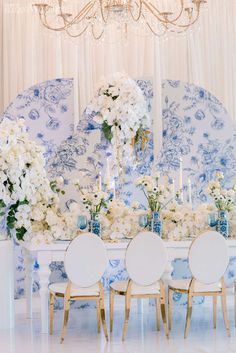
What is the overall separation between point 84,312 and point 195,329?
1.34 meters

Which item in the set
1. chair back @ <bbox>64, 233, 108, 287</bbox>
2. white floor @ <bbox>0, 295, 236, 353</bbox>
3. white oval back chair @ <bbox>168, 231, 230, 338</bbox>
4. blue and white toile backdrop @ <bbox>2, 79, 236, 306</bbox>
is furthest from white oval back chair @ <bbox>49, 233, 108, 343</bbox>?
blue and white toile backdrop @ <bbox>2, 79, 236, 306</bbox>

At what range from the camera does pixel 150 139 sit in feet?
27.0

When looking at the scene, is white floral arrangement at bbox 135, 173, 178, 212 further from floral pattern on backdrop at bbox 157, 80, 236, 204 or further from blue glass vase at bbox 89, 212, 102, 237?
floral pattern on backdrop at bbox 157, 80, 236, 204

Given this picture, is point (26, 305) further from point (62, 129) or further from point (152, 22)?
point (152, 22)

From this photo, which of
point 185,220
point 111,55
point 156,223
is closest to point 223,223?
point 185,220

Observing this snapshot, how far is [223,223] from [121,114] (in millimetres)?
1461

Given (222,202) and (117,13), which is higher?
(117,13)

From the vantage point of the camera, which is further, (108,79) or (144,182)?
(108,79)

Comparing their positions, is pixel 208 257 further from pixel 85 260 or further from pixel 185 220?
pixel 85 260

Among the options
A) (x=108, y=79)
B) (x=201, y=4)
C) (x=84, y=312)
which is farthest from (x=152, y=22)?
(x=84, y=312)

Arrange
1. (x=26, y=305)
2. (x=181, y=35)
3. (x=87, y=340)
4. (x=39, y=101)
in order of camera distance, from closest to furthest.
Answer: (x=87, y=340) < (x=26, y=305) < (x=39, y=101) < (x=181, y=35)

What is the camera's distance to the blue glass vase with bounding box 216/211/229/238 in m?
7.06

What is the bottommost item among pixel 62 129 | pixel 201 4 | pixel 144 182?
pixel 144 182

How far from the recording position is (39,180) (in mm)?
7078
